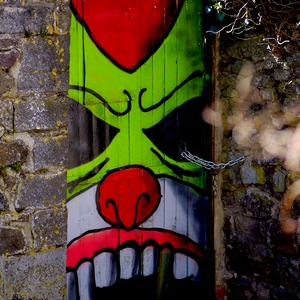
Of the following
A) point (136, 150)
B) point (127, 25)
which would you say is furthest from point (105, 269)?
point (127, 25)

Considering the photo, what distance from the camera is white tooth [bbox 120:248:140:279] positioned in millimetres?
4719

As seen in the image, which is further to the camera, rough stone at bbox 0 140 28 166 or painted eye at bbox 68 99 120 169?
painted eye at bbox 68 99 120 169

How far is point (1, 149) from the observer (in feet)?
11.3

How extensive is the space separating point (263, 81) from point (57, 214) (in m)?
1.79

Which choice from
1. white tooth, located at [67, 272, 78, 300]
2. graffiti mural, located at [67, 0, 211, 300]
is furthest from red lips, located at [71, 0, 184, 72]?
white tooth, located at [67, 272, 78, 300]

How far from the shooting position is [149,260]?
486 cm

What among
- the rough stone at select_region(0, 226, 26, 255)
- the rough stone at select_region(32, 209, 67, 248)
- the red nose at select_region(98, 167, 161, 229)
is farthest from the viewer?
the red nose at select_region(98, 167, 161, 229)

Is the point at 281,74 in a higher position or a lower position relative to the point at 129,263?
higher

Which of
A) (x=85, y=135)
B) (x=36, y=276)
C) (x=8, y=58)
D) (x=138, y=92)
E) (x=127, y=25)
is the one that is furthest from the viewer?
(x=138, y=92)

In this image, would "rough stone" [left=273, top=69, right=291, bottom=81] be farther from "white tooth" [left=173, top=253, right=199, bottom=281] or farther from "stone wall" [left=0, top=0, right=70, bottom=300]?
"stone wall" [left=0, top=0, right=70, bottom=300]

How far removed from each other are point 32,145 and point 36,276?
2.13 ft

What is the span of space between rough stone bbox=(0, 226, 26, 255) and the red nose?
41.3 inches

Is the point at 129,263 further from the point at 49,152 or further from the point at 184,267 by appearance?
the point at 49,152

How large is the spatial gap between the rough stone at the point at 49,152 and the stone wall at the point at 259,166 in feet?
5.30
